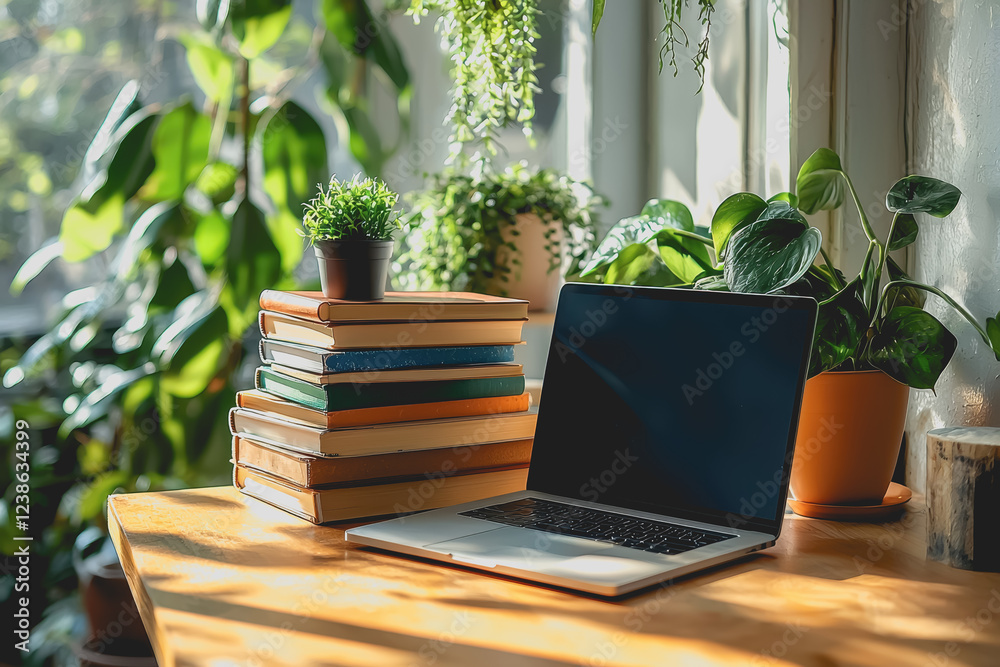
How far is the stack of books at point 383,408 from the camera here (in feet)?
2.97

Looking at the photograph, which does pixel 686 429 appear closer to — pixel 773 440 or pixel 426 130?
pixel 773 440

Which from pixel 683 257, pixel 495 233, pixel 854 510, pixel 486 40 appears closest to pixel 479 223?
pixel 495 233

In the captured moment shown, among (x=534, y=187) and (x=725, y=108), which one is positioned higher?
(x=725, y=108)

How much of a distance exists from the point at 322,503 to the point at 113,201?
0.97 metres

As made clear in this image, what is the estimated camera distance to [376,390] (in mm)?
927

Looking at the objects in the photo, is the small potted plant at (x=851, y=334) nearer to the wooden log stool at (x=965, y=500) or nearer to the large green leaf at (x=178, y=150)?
the wooden log stool at (x=965, y=500)

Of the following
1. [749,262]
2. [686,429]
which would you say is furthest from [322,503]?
[749,262]

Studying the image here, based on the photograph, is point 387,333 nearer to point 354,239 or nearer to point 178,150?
point 354,239

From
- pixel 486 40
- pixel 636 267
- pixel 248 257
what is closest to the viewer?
pixel 636 267

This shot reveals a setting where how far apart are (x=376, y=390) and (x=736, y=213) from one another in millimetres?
438

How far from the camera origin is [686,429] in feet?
2.83

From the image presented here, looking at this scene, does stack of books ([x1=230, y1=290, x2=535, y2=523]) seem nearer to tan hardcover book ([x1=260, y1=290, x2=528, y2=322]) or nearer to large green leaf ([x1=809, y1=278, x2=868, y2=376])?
tan hardcover book ([x1=260, y1=290, x2=528, y2=322])

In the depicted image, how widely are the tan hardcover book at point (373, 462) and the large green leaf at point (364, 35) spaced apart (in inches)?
36.4

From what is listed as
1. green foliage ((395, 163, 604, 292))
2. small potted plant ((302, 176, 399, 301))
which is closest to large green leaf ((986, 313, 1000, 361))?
small potted plant ((302, 176, 399, 301))
